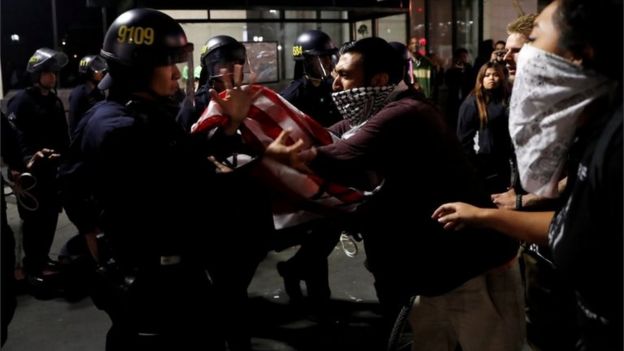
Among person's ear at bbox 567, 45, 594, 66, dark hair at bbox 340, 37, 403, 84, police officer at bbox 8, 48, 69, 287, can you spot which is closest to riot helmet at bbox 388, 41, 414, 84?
dark hair at bbox 340, 37, 403, 84

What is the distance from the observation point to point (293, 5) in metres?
9.84

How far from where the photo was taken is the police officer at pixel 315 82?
5758mm

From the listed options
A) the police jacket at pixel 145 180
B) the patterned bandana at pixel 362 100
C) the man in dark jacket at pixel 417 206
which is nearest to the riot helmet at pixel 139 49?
the police jacket at pixel 145 180

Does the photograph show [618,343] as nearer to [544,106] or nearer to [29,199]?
[544,106]

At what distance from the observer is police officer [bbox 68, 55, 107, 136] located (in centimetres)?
673

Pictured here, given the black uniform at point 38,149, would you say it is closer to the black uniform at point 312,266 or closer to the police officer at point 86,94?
the police officer at point 86,94

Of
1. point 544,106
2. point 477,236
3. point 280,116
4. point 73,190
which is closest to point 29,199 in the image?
point 73,190

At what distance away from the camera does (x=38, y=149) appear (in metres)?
6.07

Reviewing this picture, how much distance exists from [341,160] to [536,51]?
1.08m

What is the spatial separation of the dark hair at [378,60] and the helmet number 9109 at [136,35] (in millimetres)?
897

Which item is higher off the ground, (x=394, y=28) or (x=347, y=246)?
(x=394, y=28)

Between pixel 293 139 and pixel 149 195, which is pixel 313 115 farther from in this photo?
pixel 149 195

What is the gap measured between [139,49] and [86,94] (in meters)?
4.34

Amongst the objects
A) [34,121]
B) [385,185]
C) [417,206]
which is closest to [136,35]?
[385,185]
